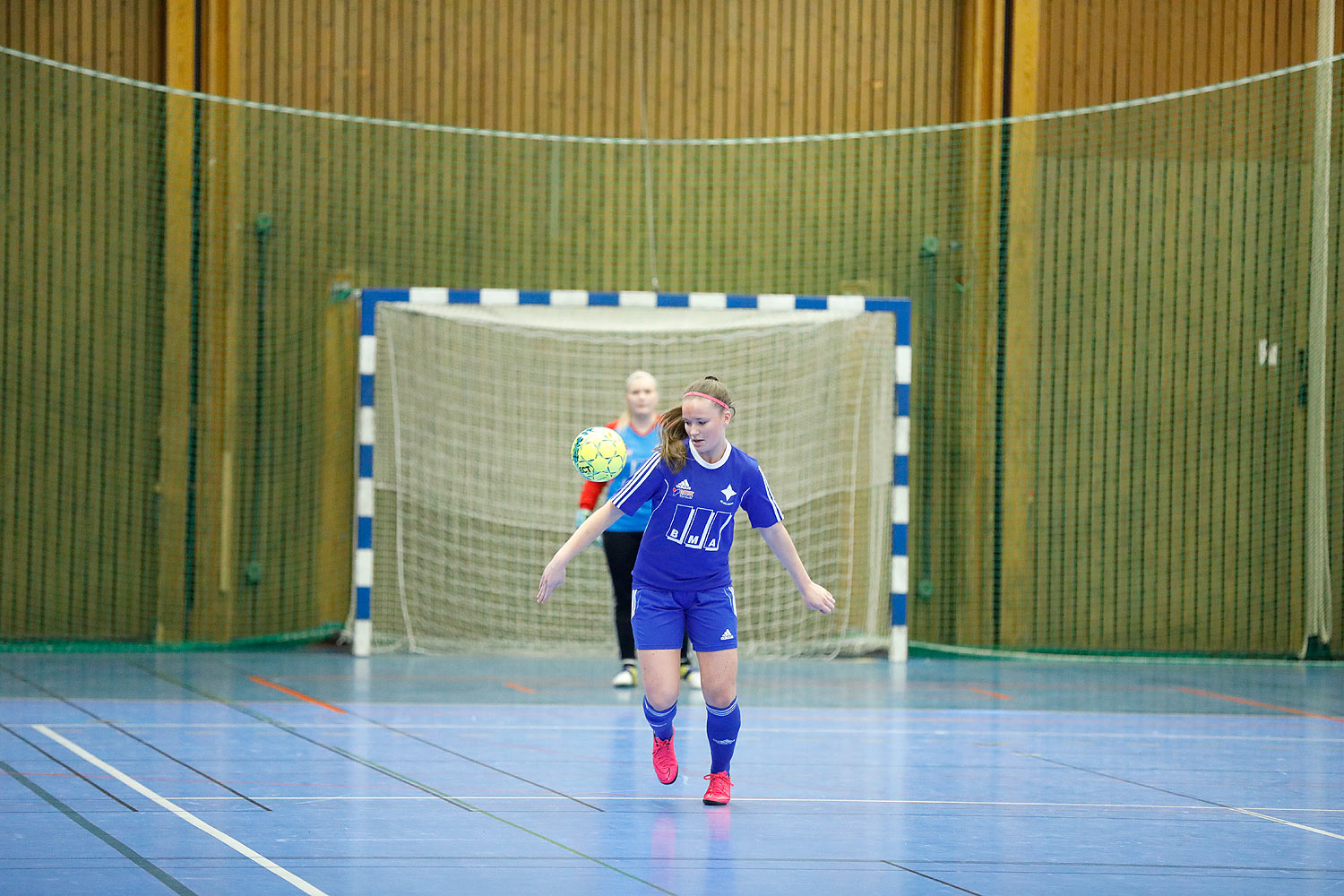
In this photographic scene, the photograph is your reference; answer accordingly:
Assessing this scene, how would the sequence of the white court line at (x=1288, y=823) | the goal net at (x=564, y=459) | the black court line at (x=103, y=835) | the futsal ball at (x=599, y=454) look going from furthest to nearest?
the goal net at (x=564, y=459) → the futsal ball at (x=599, y=454) → the white court line at (x=1288, y=823) → the black court line at (x=103, y=835)

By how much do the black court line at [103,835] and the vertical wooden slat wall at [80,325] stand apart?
6415 millimetres

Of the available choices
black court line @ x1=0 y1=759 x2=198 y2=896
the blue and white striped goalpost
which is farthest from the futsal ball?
the blue and white striped goalpost

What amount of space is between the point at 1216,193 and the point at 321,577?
861 cm

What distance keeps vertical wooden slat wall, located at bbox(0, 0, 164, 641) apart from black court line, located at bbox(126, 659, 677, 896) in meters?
2.36

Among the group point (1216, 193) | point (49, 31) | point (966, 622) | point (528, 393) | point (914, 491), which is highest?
point (49, 31)

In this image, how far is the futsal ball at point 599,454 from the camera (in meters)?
7.16

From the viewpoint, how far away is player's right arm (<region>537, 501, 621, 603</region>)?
5.51 m

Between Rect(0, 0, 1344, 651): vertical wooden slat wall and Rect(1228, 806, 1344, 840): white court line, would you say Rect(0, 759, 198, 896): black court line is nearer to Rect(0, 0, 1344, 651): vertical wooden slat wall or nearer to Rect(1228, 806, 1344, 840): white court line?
Rect(1228, 806, 1344, 840): white court line

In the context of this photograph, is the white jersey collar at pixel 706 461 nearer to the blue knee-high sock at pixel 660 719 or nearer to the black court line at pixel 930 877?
the blue knee-high sock at pixel 660 719

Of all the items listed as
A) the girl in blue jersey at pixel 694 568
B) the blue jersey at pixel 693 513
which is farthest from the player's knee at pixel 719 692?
the blue jersey at pixel 693 513

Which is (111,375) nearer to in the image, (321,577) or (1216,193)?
(321,577)

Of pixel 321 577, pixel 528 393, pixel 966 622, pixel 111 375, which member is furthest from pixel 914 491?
pixel 111 375

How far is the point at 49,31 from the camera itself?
485 inches

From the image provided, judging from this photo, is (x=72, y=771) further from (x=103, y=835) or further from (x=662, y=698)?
(x=662, y=698)
